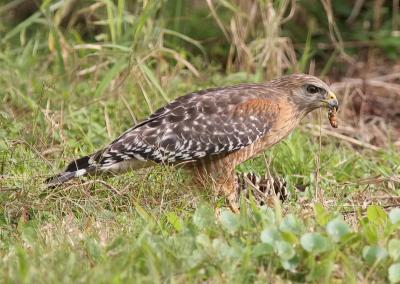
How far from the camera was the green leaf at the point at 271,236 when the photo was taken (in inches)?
184

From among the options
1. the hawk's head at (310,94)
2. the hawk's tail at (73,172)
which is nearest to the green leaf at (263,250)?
the hawk's tail at (73,172)

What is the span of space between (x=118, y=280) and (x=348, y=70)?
270 inches

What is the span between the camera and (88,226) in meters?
5.48

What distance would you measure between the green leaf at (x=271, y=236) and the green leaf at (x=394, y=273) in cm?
53

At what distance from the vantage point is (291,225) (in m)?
4.86

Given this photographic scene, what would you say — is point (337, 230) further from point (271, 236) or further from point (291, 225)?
point (271, 236)

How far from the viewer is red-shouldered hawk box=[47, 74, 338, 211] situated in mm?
6500

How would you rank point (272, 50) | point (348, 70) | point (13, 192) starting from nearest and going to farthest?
point (13, 192)
point (272, 50)
point (348, 70)

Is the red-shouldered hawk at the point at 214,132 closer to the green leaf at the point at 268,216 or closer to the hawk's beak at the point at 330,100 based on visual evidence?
the hawk's beak at the point at 330,100

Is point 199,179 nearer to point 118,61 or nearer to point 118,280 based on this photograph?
point 118,61

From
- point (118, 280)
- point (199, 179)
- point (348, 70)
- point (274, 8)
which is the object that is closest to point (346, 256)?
point (118, 280)

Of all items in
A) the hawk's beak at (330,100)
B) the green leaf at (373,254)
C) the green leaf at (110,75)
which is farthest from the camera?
the green leaf at (110,75)

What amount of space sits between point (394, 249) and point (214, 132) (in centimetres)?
224

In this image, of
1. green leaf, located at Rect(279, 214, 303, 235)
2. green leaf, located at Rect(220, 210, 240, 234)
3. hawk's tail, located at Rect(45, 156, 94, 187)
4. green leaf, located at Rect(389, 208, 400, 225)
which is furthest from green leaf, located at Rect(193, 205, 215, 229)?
hawk's tail, located at Rect(45, 156, 94, 187)
